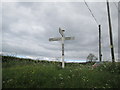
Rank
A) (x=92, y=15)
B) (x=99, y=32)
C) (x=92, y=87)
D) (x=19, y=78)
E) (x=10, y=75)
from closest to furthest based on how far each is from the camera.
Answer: (x=92, y=87) → (x=19, y=78) → (x=10, y=75) → (x=92, y=15) → (x=99, y=32)

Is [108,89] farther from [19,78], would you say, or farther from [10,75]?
[10,75]

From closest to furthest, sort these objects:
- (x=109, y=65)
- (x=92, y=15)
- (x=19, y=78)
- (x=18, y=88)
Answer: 1. (x=18, y=88)
2. (x=19, y=78)
3. (x=109, y=65)
4. (x=92, y=15)

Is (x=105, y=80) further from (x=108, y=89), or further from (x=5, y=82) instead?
(x=5, y=82)

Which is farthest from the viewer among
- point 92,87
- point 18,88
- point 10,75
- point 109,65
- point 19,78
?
point 109,65

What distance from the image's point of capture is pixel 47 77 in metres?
8.81

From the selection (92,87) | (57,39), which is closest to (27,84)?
(92,87)

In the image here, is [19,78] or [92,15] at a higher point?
[92,15]

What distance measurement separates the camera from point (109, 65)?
13.3 m

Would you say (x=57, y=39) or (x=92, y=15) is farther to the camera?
(x=92, y=15)

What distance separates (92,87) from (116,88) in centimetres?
133

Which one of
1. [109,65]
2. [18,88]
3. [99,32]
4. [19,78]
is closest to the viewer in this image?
[18,88]

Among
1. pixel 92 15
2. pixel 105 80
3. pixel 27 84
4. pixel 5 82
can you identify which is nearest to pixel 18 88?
pixel 27 84

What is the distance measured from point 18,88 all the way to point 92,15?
11363mm

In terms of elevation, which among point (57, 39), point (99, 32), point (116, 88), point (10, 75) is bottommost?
point (116, 88)
